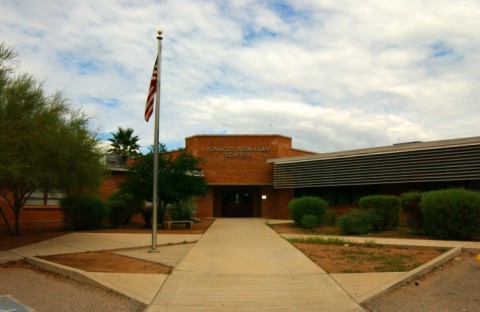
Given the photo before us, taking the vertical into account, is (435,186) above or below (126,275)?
above

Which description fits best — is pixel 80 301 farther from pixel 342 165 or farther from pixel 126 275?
pixel 342 165

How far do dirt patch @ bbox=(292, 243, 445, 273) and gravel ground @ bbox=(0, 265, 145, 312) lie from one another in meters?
4.93

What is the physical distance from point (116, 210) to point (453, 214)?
17.0 meters

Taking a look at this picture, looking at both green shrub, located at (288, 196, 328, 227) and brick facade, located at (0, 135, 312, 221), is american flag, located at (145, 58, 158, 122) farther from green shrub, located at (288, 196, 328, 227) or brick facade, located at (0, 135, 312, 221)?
brick facade, located at (0, 135, 312, 221)

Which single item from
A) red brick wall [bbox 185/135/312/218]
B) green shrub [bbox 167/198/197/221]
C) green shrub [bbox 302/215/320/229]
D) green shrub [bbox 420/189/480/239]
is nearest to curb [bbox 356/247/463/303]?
green shrub [bbox 420/189/480/239]

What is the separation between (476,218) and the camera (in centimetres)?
1625

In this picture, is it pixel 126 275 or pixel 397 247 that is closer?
pixel 126 275

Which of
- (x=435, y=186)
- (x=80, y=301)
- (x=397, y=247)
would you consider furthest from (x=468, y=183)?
(x=80, y=301)

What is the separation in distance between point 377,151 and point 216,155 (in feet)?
44.0

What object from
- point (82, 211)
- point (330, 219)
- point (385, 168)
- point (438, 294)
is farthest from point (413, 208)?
point (82, 211)

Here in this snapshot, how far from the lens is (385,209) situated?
2123cm

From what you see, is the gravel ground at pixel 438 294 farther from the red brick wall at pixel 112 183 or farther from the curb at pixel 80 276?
the red brick wall at pixel 112 183

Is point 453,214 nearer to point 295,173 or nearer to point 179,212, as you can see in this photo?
point 179,212

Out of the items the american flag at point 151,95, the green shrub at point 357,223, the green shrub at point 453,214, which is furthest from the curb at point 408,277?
the american flag at point 151,95
